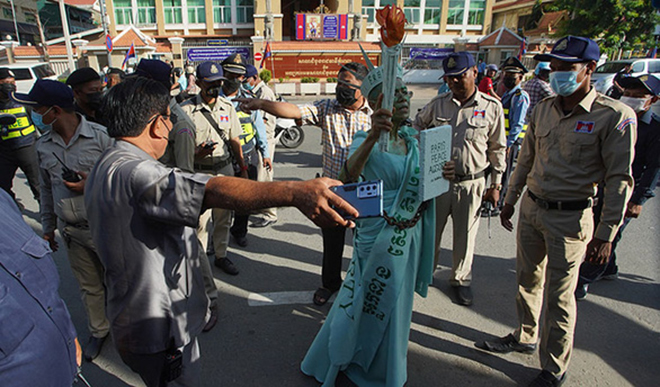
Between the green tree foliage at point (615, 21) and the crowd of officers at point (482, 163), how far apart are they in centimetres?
1938

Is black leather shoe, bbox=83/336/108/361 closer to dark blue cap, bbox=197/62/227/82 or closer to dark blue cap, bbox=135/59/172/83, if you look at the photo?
dark blue cap, bbox=135/59/172/83

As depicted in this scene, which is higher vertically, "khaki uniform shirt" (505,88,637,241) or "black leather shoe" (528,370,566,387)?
"khaki uniform shirt" (505,88,637,241)

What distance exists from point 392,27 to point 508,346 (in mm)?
2450

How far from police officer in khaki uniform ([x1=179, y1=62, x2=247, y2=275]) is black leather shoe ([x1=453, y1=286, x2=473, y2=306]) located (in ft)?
7.22

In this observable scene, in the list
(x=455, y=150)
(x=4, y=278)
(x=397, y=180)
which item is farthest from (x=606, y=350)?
(x=4, y=278)

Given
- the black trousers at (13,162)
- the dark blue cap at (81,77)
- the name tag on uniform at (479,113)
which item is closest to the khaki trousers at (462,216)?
the name tag on uniform at (479,113)

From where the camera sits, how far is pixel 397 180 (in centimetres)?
233

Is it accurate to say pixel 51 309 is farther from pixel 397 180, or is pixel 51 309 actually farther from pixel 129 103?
pixel 397 180

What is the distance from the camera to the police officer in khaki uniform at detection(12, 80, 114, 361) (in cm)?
265

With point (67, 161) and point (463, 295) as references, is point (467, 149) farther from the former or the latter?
point (67, 161)

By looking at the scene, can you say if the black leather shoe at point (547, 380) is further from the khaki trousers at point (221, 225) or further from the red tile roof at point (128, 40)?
the red tile roof at point (128, 40)

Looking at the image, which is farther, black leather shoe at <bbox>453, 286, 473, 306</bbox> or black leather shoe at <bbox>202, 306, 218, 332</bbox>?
black leather shoe at <bbox>453, 286, 473, 306</bbox>

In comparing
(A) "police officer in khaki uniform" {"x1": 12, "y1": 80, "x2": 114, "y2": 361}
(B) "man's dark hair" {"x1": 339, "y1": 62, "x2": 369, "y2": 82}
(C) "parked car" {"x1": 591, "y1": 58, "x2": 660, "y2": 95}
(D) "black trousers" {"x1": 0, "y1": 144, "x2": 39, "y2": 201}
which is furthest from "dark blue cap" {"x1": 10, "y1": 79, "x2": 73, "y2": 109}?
(C) "parked car" {"x1": 591, "y1": 58, "x2": 660, "y2": 95}

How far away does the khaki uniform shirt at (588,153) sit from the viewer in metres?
2.24
